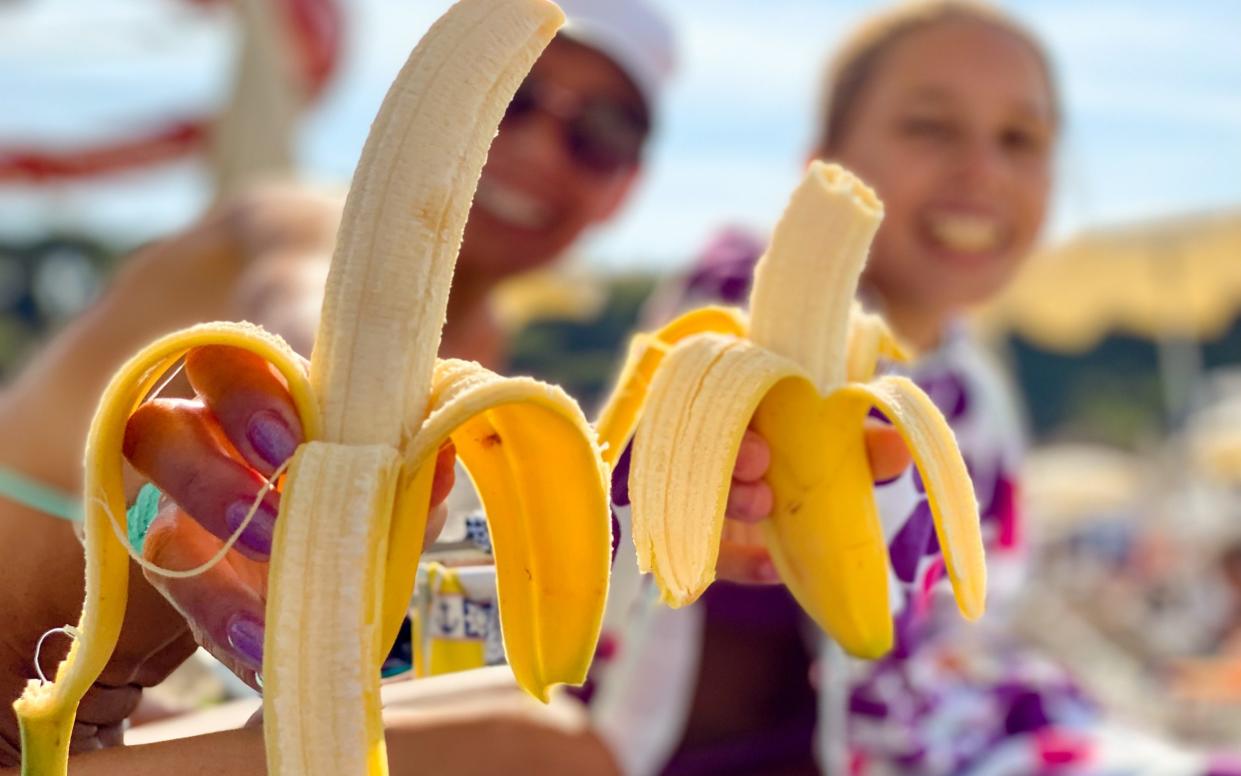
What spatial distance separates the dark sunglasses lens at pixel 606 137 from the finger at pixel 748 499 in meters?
0.86

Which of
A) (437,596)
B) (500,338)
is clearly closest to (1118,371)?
(500,338)

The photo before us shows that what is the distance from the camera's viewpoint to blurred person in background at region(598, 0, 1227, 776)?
1001 mm

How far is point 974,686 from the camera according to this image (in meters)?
1.11

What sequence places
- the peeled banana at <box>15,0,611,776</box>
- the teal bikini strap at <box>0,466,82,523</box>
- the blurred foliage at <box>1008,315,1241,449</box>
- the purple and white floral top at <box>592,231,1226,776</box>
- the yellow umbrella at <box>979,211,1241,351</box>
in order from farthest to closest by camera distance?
the blurred foliage at <box>1008,315,1241,449</box> → the yellow umbrella at <box>979,211,1241,351</box> → the purple and white floral top at <box>592,231,1226,776</box> → the teal bikini strap at <box>0,466,82,523</box> → the peeled banana at <box>15,0,611,776</box>

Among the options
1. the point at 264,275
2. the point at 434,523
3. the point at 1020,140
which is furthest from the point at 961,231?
the point at 434,523

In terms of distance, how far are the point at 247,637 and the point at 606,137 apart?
101 centimetres

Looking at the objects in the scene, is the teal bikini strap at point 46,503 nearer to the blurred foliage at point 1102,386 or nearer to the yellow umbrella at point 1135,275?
the yellow umbrella at point 1135,275

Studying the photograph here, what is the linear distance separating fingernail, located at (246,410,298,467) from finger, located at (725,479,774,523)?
180 millimetres

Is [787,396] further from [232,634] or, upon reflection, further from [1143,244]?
[1143,244]

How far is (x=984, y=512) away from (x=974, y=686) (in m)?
0.16

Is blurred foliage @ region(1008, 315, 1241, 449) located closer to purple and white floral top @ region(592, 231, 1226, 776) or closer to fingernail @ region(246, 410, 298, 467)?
purple and white floral top @ region(592, 231, 1226, 776)

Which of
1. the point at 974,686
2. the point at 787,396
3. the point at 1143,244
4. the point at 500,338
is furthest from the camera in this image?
the point at 1143,244

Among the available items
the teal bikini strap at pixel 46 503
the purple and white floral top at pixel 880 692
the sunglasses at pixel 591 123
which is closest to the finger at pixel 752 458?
the teal bikini strap at pixel 46 503

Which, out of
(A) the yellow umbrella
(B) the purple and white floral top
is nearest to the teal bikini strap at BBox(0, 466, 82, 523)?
(B) the purple and white floral top
